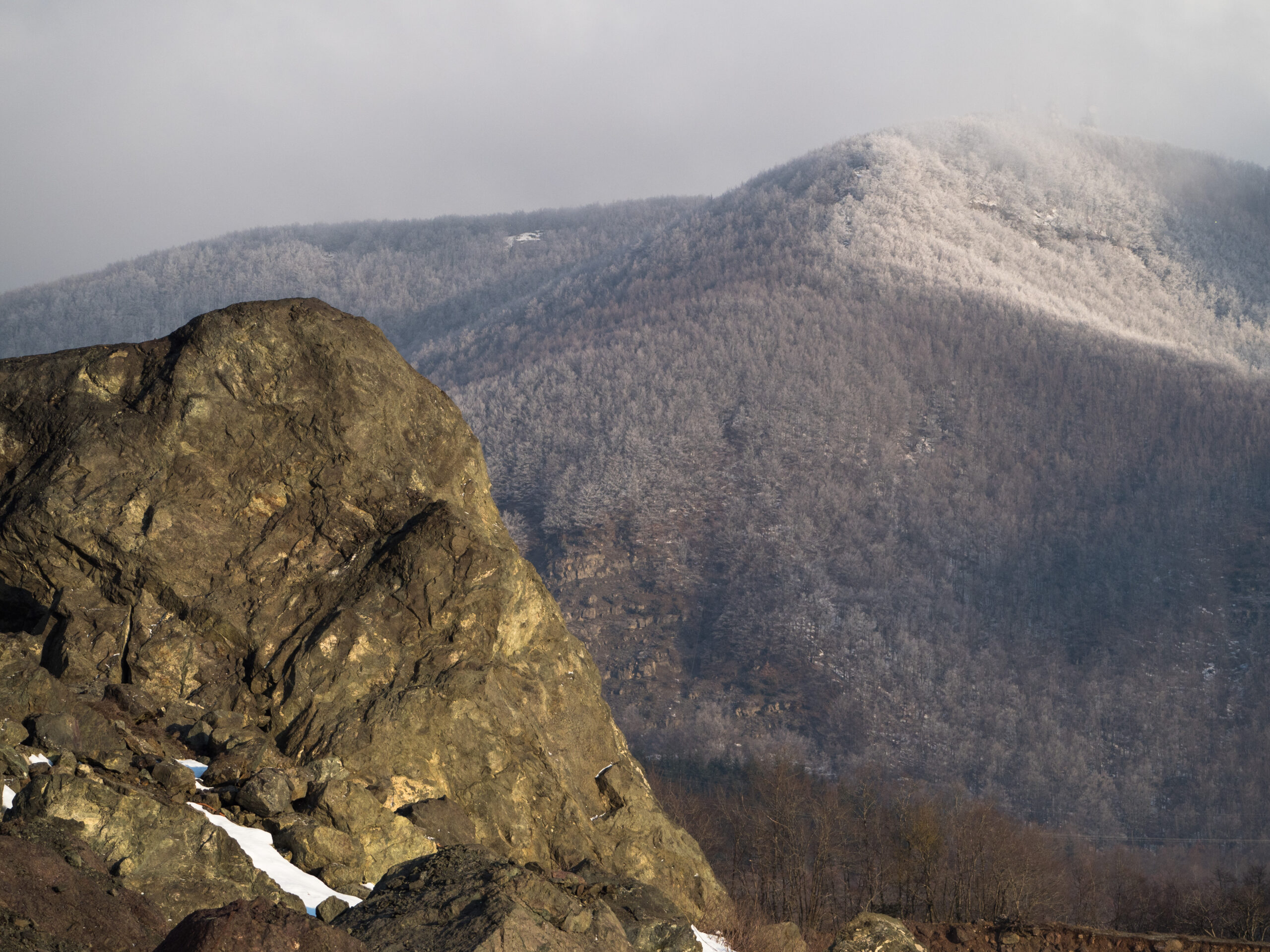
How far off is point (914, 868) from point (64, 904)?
49.5 metres

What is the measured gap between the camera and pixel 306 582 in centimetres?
1948

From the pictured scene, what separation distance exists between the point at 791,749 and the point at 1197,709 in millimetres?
45506

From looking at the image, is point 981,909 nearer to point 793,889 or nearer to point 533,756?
point 793,889

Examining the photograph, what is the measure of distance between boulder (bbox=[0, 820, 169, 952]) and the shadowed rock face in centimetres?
561

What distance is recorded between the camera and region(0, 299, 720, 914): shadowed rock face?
57.6 ft

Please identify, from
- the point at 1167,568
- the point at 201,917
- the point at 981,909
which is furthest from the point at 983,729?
the point at 201,917

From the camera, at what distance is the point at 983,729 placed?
11575cm

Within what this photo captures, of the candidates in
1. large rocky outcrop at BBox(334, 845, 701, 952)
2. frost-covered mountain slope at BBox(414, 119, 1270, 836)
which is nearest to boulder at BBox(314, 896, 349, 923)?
large rocky outcrop at BBox(334, 845, 701, 952)

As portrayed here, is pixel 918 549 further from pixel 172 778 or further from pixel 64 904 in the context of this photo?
pixel 64 904

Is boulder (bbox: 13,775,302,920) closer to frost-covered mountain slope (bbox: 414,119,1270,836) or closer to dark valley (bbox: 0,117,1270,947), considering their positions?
dark valley (bbox: 0,117,1270,947)

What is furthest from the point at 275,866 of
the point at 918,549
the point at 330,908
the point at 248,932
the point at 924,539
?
the point at 924,539

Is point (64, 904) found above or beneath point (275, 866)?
above

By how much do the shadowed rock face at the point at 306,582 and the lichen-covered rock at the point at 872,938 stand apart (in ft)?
13.1

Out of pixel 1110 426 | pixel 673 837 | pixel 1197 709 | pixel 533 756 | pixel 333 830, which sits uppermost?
pixel 333 830
